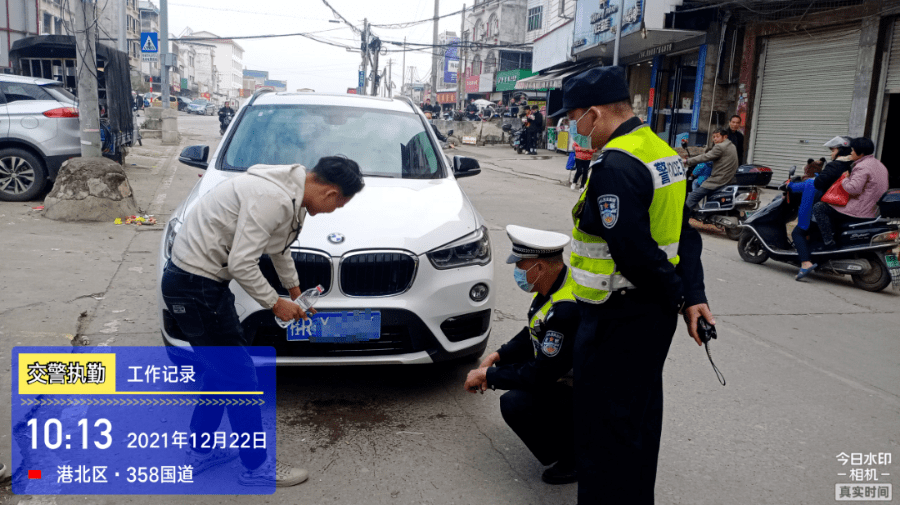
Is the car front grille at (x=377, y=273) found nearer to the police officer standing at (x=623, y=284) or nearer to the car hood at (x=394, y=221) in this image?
the car hood at (x=394, y=221)

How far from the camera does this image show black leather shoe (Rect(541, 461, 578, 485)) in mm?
3109

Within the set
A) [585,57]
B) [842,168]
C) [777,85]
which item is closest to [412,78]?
[585,57]

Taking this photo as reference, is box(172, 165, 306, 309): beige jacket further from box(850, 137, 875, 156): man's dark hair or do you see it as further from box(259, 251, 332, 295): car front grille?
box(850, 137, 875, 156): man's dark hair

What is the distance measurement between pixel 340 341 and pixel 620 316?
1641 millimetres

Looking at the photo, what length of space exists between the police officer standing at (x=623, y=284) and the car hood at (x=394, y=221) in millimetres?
1411

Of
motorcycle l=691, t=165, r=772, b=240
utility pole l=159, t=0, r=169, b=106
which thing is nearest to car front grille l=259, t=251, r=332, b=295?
motorcycle l=691, t=165, r=772, b=240

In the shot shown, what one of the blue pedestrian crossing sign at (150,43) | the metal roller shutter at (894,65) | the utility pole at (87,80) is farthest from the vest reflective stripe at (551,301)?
the blue pedestrian crossing sign at (150,43)

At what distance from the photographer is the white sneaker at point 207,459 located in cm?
306

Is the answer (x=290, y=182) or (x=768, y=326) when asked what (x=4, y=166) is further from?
(x=768, y=326)

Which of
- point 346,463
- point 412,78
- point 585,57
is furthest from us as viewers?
point 412,78

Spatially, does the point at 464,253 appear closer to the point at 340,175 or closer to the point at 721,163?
the point at 340,175

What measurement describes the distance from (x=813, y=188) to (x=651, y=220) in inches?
252

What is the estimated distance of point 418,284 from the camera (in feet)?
12.1

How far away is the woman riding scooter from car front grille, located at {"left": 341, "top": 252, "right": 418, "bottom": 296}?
571 cm
